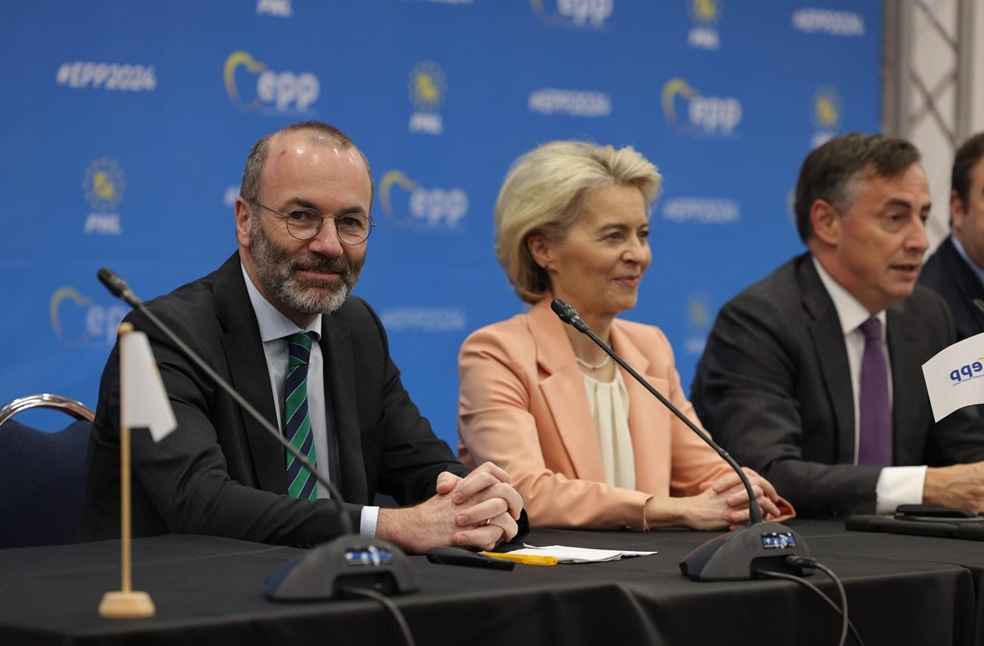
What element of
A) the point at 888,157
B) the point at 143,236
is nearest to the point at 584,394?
the point at 888,157

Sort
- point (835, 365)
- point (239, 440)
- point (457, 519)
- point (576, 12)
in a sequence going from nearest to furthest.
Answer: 1. point (457, 519)
2. point (239, 440)
3. point (835, 365)
4. point (576, 12)

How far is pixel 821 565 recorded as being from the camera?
207 cm

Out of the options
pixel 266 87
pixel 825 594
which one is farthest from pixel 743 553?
pixel 266 87

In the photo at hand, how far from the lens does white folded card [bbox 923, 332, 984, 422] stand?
2.79m

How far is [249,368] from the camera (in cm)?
285

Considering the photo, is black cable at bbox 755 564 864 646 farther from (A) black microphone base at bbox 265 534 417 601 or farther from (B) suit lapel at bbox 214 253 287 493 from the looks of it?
(B) suit lapel at bbox 214 253 287 493

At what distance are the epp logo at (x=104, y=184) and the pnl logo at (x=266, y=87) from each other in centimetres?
47

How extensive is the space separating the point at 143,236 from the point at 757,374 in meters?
2.19

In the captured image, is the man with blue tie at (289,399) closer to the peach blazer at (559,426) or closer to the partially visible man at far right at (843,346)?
the peach blazer at (559,426)

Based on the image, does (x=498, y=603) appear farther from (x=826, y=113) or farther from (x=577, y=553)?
(x=826, y=113)

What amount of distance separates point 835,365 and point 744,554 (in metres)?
1.69

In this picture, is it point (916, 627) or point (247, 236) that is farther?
point (247, 236)

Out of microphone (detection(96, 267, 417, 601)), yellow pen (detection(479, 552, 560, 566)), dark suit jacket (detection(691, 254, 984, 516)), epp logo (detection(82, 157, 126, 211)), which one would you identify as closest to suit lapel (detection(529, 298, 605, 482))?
dark suit jacket (detection(691, 254, 984, 516))

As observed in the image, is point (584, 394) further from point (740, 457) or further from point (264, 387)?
point (264, 387)
